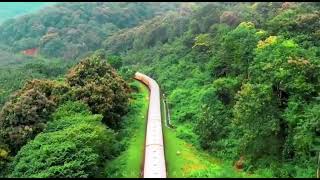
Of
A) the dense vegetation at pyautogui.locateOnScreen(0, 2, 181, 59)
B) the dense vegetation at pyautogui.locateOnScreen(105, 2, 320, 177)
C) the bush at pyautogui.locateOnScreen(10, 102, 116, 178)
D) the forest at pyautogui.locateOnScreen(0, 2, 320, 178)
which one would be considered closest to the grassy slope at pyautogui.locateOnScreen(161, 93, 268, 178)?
the forest at pyautogui.locateOnScreen(0, 2, 320, 178)

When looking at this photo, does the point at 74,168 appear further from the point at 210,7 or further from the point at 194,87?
the point at 210,7

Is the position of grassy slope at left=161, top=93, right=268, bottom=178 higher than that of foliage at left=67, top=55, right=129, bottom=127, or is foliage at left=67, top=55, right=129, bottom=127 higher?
foliage at left=67, top=55, right=129, bottom=127

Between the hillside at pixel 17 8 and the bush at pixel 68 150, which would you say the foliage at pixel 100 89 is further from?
the hillside at pixel 17 8

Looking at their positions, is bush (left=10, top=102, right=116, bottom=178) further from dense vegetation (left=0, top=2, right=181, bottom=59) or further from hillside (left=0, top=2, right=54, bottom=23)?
hillside (left=0, top=2, right=54, bottom=23)

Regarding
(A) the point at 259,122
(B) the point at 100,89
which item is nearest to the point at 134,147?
(B) the point at 100,89

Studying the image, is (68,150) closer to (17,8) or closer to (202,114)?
(202,114)

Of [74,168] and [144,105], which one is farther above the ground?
[74,168]

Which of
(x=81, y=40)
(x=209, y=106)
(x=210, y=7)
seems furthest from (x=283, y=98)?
(x=81, y=40)
